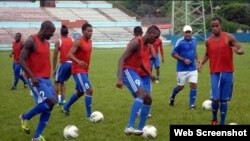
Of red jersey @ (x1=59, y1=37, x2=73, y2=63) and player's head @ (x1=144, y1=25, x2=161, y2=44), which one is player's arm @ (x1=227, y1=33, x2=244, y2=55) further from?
red jersey @ (x1=59, y1=37, x2=73, y2=63)

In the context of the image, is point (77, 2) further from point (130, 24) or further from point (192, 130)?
point (192, 130)

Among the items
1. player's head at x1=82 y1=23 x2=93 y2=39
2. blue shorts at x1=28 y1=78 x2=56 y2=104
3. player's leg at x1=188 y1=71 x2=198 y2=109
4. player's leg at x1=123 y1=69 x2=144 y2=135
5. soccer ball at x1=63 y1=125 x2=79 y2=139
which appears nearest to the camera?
blue shorts at x1=28 y1=78 x2=56 y2=104

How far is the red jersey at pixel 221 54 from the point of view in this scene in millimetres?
9164

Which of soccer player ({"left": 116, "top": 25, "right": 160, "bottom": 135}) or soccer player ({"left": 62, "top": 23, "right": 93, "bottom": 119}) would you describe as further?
soccer player ({"left": 62, "top": 23, "right": 93, "bottom": 119})

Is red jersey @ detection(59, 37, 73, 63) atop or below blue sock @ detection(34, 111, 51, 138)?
atop

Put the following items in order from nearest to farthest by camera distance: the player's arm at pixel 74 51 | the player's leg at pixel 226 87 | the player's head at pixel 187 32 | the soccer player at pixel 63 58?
1. the player's leg at pixel 226 87
2. the player's arm at pixel 74 51
3. the player's head at pixel 187 32
4. the soccer player at pixel 63 58

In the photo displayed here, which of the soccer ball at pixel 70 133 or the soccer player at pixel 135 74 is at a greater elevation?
the soccer player at pixel 135 74

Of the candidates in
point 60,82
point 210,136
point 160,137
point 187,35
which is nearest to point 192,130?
point 210,136

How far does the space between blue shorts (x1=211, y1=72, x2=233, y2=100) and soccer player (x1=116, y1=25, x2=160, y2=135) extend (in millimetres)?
1432

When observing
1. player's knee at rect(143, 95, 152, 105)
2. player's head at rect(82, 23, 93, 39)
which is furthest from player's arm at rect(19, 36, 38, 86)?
player's head at rect(82, 23, 93, 39)

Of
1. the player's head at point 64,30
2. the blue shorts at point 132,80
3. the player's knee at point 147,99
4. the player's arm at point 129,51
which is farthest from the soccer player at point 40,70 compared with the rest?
the player's head at point 64,30

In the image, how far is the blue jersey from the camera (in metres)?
12.4

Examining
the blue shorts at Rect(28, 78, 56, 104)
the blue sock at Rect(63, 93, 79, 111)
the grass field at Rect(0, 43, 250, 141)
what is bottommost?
the grass field at Rect(0, 43, 250, 141)

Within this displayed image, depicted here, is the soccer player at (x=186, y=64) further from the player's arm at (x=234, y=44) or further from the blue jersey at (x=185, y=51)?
the player's arm at (x=234, y=44)
